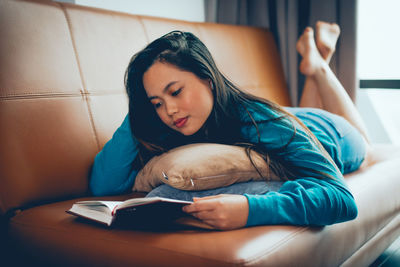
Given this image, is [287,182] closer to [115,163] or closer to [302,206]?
[302,206]

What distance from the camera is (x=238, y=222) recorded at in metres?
0.89

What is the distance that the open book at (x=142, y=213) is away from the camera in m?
0.84

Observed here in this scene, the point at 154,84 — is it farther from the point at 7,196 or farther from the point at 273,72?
the point at 273,72

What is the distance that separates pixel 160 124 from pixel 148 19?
59 cm

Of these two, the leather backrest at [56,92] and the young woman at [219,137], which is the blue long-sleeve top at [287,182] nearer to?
the young woman at [219,137]

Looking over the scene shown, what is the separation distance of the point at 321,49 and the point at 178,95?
1165 mm

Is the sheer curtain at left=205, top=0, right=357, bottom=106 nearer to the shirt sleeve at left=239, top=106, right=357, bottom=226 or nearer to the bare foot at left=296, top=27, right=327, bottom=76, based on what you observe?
the bare foot at left=296, top=27, right=327, bottom=76

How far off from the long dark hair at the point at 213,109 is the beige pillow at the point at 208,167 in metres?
0.04

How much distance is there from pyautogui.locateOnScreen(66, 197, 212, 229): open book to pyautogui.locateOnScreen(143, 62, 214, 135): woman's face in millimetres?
324

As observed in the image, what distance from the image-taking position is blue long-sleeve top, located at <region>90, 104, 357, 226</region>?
91 cm

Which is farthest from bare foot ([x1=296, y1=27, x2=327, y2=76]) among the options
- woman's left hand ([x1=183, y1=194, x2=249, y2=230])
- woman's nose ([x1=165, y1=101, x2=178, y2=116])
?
woman's left hand ([x1=183, y1=194, x2=249, y2=230])

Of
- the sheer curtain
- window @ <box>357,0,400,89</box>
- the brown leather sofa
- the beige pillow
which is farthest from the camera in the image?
window @ <box>357,0,400,89</box>

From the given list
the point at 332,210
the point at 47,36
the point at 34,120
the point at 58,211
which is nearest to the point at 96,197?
the point at 58,211

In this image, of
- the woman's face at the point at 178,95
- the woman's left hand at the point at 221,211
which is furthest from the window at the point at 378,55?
the woman's left hand at the point at 221,211
